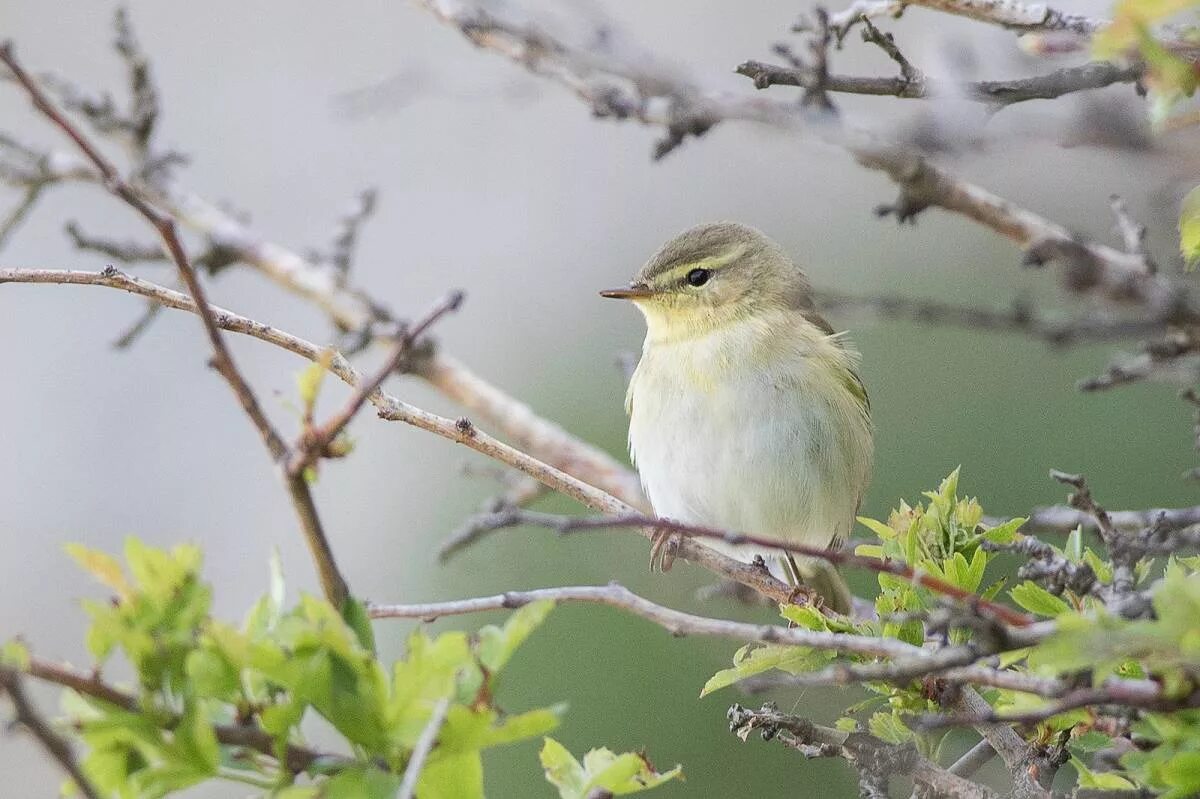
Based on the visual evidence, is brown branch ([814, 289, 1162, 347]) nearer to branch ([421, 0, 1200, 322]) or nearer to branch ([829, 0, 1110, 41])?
branch ([421, 0, 1200, 322])

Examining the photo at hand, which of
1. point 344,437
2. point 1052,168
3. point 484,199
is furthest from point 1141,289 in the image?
point 484,199

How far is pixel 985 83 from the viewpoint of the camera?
5.51 ft

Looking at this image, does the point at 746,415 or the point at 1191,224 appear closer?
the point at 1191,224

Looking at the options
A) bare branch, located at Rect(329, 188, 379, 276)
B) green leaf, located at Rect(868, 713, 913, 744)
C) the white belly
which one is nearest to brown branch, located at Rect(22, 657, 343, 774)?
green leaf, located at Rect(868, 713, 913, 744)

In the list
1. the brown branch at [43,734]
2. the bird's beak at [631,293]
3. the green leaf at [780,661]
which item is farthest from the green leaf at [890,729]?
the bird's beak at [631,293]

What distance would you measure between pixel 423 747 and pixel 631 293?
294cm

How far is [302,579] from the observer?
7.34 metres

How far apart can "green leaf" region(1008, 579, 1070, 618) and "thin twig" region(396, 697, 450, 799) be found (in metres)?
0.73

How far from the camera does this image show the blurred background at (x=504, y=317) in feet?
14.4

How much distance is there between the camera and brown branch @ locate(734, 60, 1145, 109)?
150 cm

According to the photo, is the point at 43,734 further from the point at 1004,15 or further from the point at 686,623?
the point at 1004,15

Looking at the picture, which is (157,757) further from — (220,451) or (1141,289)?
(220,451)

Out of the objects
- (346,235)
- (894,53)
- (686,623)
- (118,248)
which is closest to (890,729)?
(686,623)

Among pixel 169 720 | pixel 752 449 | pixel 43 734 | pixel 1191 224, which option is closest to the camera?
pixel 43 734
